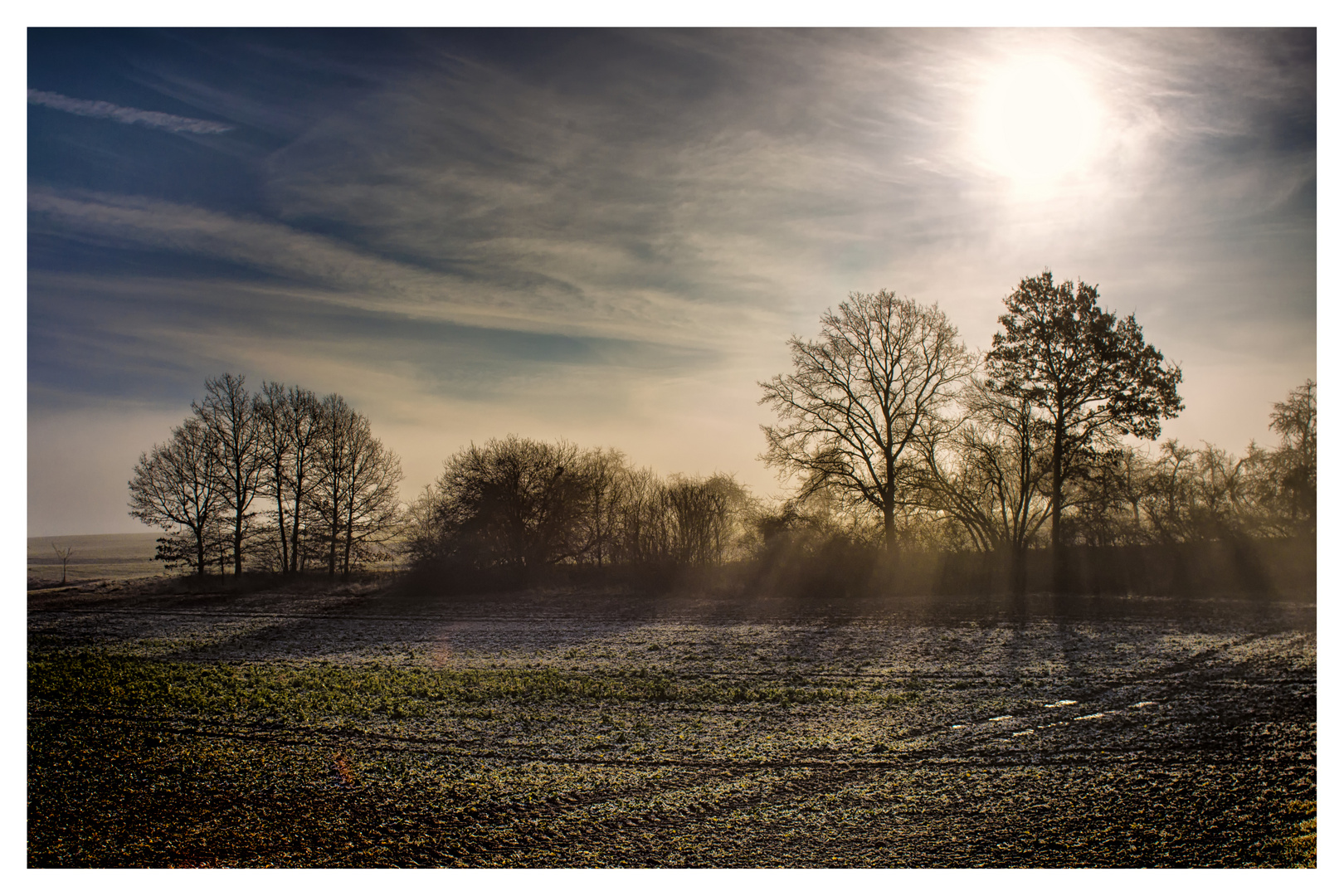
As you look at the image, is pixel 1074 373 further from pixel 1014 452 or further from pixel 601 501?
pixel 601 501

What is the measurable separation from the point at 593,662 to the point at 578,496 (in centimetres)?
2393

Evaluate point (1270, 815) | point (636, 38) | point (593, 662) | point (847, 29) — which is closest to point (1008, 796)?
point (1270, 815)

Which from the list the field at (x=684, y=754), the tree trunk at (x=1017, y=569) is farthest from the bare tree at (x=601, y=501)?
the field at (x=684, y=754)

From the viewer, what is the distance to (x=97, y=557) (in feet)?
44.8

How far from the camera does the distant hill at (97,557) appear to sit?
6.75 metres

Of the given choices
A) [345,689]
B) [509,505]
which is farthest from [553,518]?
[345,689]

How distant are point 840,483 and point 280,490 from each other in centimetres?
2295

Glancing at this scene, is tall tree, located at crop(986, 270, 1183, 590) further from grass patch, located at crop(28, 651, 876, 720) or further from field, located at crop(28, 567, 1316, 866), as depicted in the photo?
grass patch, located at crop(28, 651, 876, 720)

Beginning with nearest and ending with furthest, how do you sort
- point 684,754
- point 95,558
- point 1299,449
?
1. point 684,754
2. point 1299,449
3. point 95,558

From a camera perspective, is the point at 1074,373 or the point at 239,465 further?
the point at 239,465

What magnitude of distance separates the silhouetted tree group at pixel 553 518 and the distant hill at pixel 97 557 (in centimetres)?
970

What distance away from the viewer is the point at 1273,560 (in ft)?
60.8

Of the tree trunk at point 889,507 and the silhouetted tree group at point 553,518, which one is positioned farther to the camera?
the silhouetted tree group at point 553,518

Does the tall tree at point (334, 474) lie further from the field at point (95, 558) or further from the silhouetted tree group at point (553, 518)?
the field at point (95, 558)
